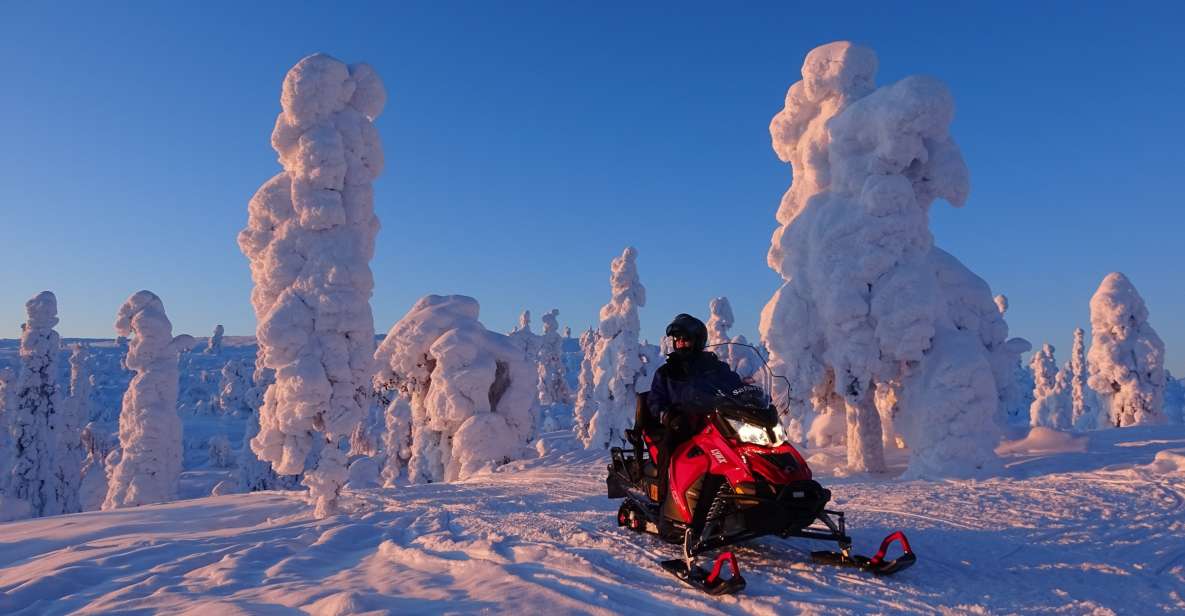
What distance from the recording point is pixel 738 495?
511 centimetres

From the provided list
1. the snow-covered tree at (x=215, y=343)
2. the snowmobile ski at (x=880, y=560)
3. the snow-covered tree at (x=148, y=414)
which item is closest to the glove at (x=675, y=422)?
the snowmobile ski at (x=880, y=560)

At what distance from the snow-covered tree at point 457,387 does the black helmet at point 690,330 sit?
60.0ft

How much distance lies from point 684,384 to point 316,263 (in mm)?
10982

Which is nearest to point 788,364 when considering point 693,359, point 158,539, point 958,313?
point 958,313

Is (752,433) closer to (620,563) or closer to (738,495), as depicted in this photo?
(738,495)

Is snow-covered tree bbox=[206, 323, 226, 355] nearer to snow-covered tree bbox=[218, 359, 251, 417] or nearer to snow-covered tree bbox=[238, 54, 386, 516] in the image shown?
snow-covered tree bbox=[218, 359, 251, 417]

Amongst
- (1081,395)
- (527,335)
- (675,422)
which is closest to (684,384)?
(675,422)

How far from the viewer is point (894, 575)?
514cm

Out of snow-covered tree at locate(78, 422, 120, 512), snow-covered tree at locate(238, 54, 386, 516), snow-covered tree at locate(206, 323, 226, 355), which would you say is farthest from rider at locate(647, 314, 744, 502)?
snow-covered tree at locate(206, 323, 226, 355)

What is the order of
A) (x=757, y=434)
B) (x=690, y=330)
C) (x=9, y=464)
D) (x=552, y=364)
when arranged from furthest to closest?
(x=552, y=364), (x=9, y=464), (x=690, y=330), (x=757, y=434)

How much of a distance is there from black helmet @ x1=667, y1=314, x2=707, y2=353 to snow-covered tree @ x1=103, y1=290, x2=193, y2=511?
3023 centimetres

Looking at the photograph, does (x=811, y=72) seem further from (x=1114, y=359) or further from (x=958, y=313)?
(x=1114, y=359)

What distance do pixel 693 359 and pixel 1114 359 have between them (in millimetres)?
30261

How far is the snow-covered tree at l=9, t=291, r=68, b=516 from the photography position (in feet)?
100.0
